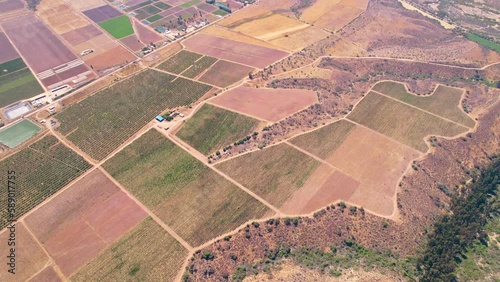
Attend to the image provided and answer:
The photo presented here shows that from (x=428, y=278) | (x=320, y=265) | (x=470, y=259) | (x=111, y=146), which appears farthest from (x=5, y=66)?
(x=470, y=259)

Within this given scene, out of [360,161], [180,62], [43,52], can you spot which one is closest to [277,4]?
[180,62]

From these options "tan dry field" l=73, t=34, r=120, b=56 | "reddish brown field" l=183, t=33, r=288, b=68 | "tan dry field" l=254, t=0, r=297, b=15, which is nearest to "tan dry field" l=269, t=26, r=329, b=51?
"reddish brown field" l=183, t=33, r=288, b=68

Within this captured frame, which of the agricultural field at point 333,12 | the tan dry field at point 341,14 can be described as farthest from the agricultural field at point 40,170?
the tan dry field at point 341,14

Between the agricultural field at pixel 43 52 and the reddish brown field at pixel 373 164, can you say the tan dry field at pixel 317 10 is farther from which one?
the agricultural field at pixel 43 52

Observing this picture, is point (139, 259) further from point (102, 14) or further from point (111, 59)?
point (102, 14)

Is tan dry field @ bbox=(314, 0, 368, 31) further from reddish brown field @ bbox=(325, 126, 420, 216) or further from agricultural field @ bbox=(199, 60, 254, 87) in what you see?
reddish brown field @ bbox=(325, 126, 420, 216)
